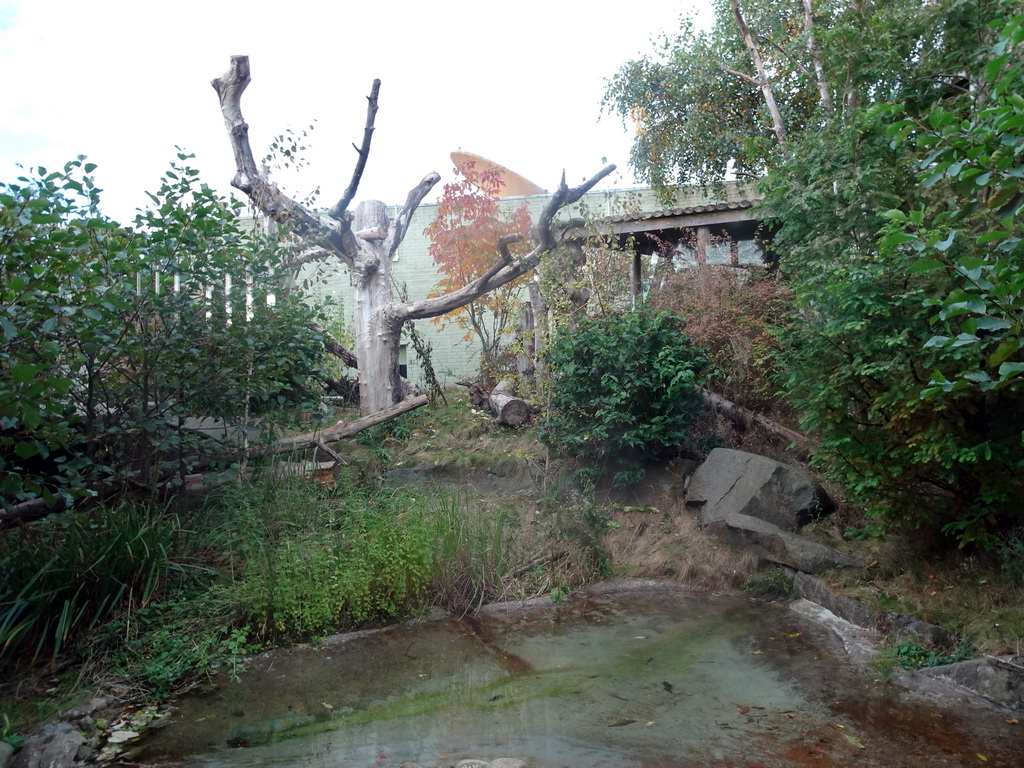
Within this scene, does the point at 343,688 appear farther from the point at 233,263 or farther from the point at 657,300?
the point at 657,300

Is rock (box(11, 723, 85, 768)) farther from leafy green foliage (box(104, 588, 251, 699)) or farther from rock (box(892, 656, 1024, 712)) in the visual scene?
rock (box(892, 656, 1024, 712))

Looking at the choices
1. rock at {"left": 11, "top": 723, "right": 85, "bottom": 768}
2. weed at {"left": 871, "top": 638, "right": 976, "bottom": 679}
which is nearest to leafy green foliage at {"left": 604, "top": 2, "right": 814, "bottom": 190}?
weed at {"left": 871, "top": 638, "right": 976, "bottom": 679}

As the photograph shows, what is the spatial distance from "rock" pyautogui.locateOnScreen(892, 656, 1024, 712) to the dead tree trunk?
279 inches

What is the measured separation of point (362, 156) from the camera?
400 inches

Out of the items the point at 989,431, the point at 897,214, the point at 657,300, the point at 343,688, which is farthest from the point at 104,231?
the point at 657,300

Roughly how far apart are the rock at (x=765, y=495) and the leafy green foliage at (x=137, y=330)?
4378 mm

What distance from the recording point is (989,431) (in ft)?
17.5

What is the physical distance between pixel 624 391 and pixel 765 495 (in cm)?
190

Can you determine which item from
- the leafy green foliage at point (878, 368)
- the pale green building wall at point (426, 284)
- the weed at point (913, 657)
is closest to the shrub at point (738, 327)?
the leafy green foliage at point (878, 368)

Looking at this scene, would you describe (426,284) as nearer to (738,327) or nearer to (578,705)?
(738,327)

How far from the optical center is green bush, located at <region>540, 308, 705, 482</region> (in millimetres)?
8734

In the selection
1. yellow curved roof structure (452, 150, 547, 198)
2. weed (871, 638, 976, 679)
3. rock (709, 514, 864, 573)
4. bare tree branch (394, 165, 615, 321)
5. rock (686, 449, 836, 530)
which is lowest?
weed (871, 638, 976, 679)

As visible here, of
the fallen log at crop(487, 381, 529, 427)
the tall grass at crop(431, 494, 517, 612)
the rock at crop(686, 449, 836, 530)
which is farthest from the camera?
the fallen log at crop(487, 381, 529, 427)

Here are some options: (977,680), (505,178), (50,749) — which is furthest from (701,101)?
(50,749)
